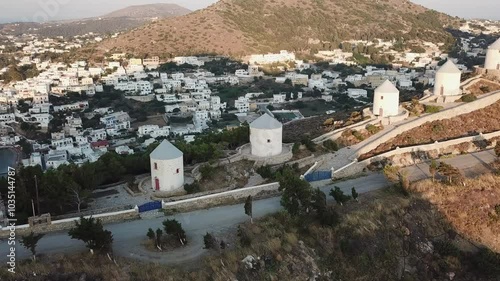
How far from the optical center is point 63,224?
13.2m

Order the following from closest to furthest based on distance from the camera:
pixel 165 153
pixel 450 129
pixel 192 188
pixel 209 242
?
1. pixel 209 242
2. pixel 192 188
3. pixel 165 153
4. pixel 450 129

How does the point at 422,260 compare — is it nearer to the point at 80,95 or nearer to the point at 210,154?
the point at 210,154

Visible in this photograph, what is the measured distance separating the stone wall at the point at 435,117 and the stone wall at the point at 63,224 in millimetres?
9955

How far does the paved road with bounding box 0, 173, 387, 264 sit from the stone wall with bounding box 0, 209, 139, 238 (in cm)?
26

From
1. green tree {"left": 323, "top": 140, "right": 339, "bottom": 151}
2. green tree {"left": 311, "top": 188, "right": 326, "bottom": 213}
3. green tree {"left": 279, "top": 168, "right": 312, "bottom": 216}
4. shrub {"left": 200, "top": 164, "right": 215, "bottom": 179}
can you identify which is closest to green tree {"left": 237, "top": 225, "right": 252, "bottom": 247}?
green tree {"left": 279, "top": 168, "right": 312, "bottom": 216}

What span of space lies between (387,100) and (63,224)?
16.6 m

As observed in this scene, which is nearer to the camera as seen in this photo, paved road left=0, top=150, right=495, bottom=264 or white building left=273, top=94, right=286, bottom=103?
paved road left=0, top=150, right=495, bottom=264

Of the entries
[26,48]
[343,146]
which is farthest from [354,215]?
[26,48]

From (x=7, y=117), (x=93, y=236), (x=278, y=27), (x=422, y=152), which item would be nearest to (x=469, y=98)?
(x=422, y=152)

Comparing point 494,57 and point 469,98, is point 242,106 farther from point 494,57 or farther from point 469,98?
point 469,98

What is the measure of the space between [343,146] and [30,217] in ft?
42.8

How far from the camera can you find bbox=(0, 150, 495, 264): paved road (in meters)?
11.7

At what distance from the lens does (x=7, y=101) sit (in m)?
52.0

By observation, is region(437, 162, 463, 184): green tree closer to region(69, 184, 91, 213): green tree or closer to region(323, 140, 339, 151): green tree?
region(323, 140, 339, 151): green tree
